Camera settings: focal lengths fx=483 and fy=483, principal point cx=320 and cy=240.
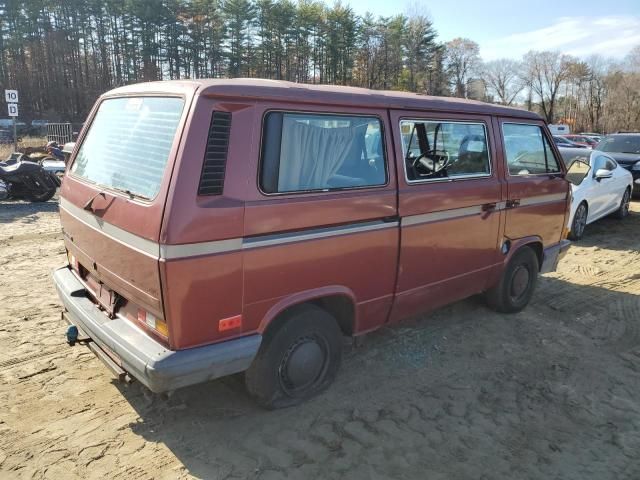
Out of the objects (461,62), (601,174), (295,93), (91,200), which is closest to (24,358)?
(91,200)

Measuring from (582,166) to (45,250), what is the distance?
9.29 metres

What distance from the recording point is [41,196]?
11.4 m

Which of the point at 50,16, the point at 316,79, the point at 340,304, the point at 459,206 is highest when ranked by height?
the point at 50,16

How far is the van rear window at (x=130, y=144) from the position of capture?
9.27ft

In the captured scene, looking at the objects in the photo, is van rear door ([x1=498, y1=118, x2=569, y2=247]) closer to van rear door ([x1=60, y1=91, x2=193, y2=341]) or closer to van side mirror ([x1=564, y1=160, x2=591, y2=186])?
van rear door ([x1=60, y1=91, x2=193, y2=341])

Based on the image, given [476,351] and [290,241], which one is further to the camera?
[476,351]

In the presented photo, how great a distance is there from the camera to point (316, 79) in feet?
190

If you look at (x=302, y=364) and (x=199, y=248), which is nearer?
(x=199, y=248)

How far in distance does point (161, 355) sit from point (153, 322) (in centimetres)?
24

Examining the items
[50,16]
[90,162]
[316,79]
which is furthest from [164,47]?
[90,162]

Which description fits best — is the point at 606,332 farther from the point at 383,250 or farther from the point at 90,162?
the point at 90,162

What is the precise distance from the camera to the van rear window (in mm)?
2826

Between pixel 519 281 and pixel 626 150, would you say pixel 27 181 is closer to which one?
pixel 519 281

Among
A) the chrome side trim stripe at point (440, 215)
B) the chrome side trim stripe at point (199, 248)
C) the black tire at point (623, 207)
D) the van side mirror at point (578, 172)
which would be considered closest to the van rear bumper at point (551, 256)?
the chrome side trim stripe at point (440, 215)
